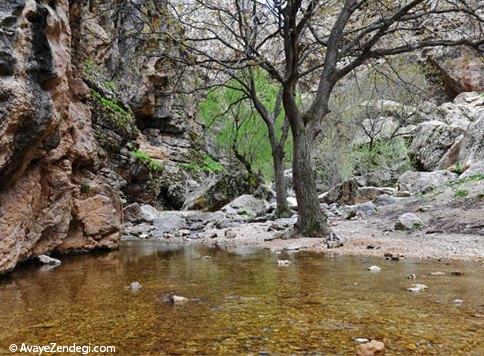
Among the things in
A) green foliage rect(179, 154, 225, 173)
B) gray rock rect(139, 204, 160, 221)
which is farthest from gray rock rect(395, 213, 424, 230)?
green foliage rect(179, 154, 225, 173)

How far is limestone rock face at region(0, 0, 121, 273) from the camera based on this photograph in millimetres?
4223

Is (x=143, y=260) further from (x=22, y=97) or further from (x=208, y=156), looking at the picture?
(x=208, y=156)

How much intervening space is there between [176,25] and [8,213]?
6.37 meters

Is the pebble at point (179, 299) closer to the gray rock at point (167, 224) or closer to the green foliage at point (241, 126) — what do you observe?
the gray rock at point (167, 224)

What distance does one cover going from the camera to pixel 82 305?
3359mm

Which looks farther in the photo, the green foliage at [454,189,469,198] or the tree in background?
the tree in background

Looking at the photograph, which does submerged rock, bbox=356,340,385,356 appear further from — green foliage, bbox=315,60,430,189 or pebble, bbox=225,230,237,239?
green foliage, bbox=315,60,430,189

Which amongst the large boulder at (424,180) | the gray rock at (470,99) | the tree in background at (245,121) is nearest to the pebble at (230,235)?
the large boulder at (424,180)

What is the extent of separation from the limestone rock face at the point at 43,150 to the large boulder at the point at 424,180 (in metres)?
10.3

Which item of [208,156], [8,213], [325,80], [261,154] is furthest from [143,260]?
[208,156]

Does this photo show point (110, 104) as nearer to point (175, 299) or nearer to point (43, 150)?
point (43, 150)

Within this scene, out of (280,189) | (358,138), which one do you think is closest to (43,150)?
(280,189)

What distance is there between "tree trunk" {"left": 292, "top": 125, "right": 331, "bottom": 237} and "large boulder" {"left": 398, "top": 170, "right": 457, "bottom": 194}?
5643 mm

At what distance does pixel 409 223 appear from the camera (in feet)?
29.0
